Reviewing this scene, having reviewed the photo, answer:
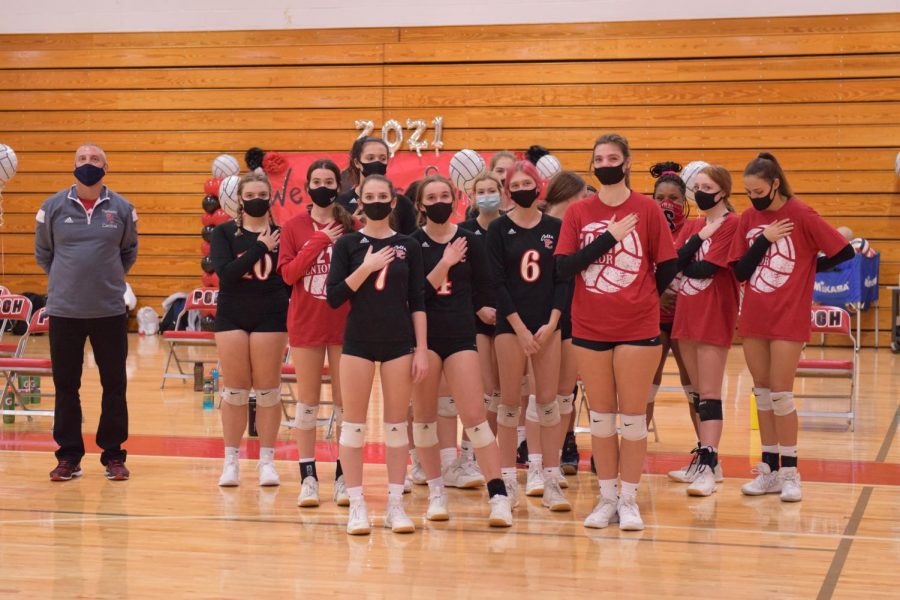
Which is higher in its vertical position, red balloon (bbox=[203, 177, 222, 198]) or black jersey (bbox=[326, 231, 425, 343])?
red balloon (bbox=[203, 177, 222, 198])

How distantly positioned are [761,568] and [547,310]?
156 centimetres

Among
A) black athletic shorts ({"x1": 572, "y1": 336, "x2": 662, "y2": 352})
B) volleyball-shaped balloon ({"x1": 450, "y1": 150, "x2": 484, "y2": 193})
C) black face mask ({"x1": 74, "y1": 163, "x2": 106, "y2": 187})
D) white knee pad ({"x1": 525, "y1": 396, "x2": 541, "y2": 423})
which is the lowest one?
white knee pad ({"x1": 525, "y1": 396, "x2": 541, "y2": 423})

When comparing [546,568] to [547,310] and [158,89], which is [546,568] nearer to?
[547,310]

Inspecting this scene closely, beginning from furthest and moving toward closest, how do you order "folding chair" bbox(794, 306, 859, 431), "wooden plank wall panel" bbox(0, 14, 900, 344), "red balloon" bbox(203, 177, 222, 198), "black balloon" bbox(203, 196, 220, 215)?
"black balloon" bbox(203, 196, 220, 215) < "red balloon" bbox(203, 177, 222, 198) < "wooden plank wall panel" bbox(0, 14, 900, 344) < "folding chair" bbox(794, 306, 859, 431)

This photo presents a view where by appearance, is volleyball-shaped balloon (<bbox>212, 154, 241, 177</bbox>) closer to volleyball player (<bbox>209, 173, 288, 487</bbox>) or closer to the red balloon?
the red balloon

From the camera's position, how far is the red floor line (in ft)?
19.9

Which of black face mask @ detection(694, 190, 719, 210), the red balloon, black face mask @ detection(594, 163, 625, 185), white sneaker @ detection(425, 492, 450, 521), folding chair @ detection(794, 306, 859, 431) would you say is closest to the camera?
black face mask @ detection(594, 163, 625, 185)

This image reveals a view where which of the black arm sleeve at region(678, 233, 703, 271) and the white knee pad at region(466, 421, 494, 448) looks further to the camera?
the black arm sleeve at region(678, 233, 703, 271)

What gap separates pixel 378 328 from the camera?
466 centimetres

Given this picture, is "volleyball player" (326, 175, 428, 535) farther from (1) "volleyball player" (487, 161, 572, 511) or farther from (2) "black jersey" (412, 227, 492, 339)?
(1) "volleyball player" (487, 161, 572, 511)

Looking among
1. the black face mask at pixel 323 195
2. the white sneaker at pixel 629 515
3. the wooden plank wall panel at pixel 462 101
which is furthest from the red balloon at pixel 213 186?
the white sneaker at pixel 629 515

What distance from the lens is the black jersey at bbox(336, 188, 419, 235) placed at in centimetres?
551

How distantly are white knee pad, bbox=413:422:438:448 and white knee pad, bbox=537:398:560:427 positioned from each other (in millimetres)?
558

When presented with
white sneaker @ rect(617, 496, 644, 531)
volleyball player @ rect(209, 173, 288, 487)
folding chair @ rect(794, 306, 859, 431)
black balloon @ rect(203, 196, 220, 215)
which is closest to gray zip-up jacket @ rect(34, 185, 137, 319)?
volleyball player @ rect(209, 173, 288, 487)
